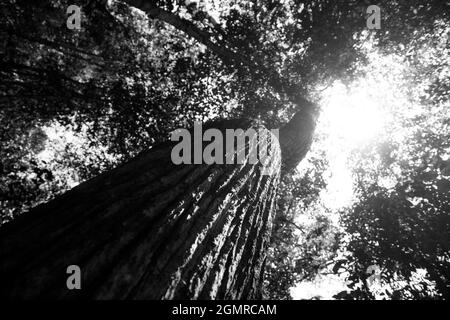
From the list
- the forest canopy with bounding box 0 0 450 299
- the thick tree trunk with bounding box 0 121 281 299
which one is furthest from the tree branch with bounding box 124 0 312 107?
the thick tree trunk with bounding box 0 121 281 299

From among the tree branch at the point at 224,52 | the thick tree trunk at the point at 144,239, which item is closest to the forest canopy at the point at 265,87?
the tree branch at the point at 224,52

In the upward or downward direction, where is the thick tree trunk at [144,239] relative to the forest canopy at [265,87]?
downward

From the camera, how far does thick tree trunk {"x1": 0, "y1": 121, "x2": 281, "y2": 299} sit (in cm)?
120

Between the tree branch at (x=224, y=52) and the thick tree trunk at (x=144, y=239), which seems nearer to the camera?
the thick tree trunk at (x=144, y=239)

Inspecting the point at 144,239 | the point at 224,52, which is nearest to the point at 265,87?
the point at 224,52

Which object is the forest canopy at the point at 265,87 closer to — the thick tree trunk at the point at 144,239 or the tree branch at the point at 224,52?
the tree branch at the point at 224,52

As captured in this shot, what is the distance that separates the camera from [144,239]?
1.49m

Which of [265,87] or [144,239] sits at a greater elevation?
[265,87]

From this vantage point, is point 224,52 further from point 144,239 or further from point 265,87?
point 144,239

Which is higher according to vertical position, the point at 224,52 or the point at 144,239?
the point at 224,52

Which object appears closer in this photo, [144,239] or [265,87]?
[144,239]

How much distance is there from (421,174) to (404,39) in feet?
13.1

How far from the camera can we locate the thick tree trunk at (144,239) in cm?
120
